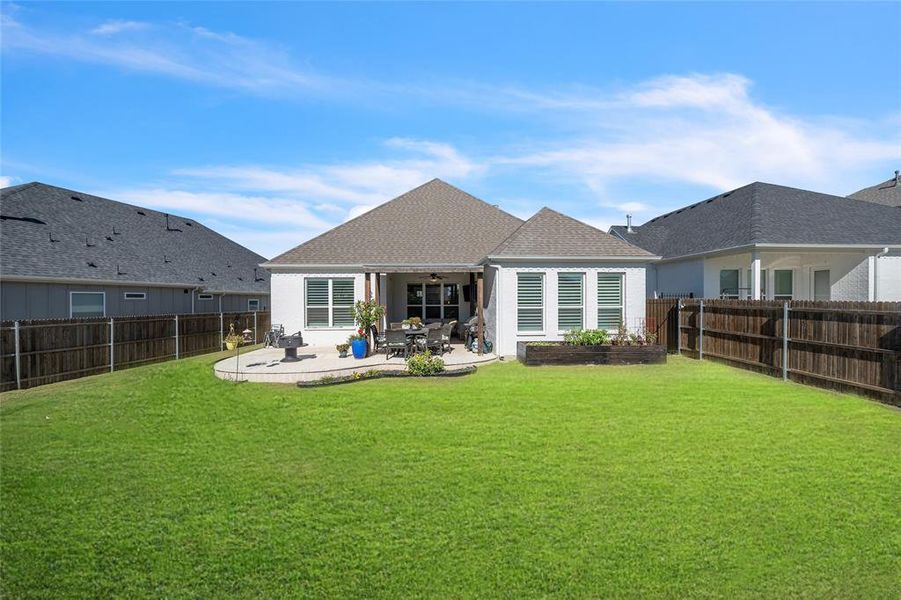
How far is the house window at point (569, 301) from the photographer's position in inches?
611

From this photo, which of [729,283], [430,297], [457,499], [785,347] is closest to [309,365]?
[430,297]

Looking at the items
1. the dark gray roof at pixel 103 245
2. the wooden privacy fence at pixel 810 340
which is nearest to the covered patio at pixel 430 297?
the wooden privacy fence at pixel 810 340

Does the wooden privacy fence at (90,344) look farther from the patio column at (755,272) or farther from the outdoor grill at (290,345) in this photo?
the patio column at (755,272)

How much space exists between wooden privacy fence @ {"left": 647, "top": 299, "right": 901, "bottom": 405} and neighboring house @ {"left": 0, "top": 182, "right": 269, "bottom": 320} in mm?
21923

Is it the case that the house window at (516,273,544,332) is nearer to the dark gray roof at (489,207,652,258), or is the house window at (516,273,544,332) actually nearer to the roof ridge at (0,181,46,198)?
the dark gray roof at (489,207,652,258)

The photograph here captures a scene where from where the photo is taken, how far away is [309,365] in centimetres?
1356

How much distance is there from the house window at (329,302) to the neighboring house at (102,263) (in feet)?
23.0

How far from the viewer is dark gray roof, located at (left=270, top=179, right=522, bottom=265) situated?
19297 mm

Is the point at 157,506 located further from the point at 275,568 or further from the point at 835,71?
the point at 835,71

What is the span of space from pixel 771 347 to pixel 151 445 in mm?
14300

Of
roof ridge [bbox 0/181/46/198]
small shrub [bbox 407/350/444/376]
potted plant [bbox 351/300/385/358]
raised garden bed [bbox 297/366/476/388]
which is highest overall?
roof ridge [bbox 0/181/46/198]

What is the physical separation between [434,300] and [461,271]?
4241 mm

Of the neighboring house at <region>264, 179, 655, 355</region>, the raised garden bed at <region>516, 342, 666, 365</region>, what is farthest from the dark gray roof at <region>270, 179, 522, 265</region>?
the raised garden bed at <region>516, 342, 666, 365</region>

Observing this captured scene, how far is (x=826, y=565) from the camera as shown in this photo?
389 cm
